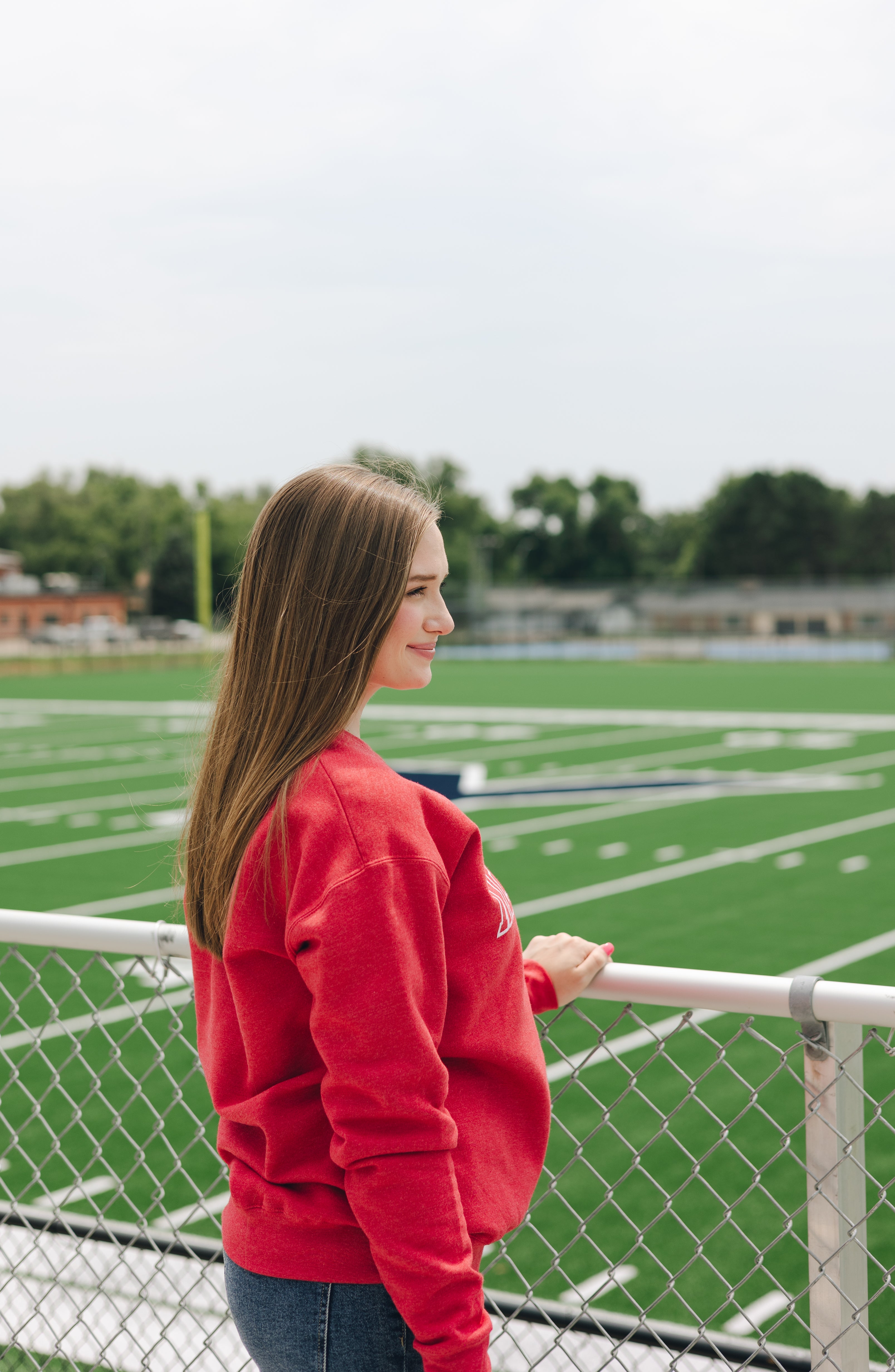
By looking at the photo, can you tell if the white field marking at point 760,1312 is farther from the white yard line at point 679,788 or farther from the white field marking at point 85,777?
the white field marking at point 85,777

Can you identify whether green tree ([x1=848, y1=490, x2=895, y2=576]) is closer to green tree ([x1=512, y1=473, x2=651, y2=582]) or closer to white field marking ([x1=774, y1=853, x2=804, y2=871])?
green tree ([x1=512, y1=473, x2=651, y2=582])

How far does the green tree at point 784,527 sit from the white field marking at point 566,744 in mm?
87379

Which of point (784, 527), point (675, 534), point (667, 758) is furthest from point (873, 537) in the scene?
point (667, 758)

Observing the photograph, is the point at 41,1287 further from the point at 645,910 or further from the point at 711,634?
the point at 711,634

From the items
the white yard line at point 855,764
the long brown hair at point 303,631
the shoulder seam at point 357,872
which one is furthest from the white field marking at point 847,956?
the white yard line at point 855,764

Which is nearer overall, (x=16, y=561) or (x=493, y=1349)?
(x=493, y=1349)

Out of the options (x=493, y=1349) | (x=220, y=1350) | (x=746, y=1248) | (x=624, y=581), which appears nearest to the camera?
(x=493, y=1349)

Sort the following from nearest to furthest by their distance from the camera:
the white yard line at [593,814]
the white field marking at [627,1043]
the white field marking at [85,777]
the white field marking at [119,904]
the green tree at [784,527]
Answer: the white field marking at [627,1043] → the white field marking at [119,904] → the white yard line at [593,814] → the white field marking at [85,777] → the green tree at [784,527]

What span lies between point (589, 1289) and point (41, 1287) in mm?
1938

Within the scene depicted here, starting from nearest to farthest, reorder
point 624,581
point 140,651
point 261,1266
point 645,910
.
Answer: point 261,1266 → point 645,910 → point 140,651 → point 624,581

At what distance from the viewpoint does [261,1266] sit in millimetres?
1682

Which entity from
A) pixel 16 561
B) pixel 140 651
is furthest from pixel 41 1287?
pixel 16 561

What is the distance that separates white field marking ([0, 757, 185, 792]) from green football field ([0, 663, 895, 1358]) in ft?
0.29

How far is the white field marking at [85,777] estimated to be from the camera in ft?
61.8
